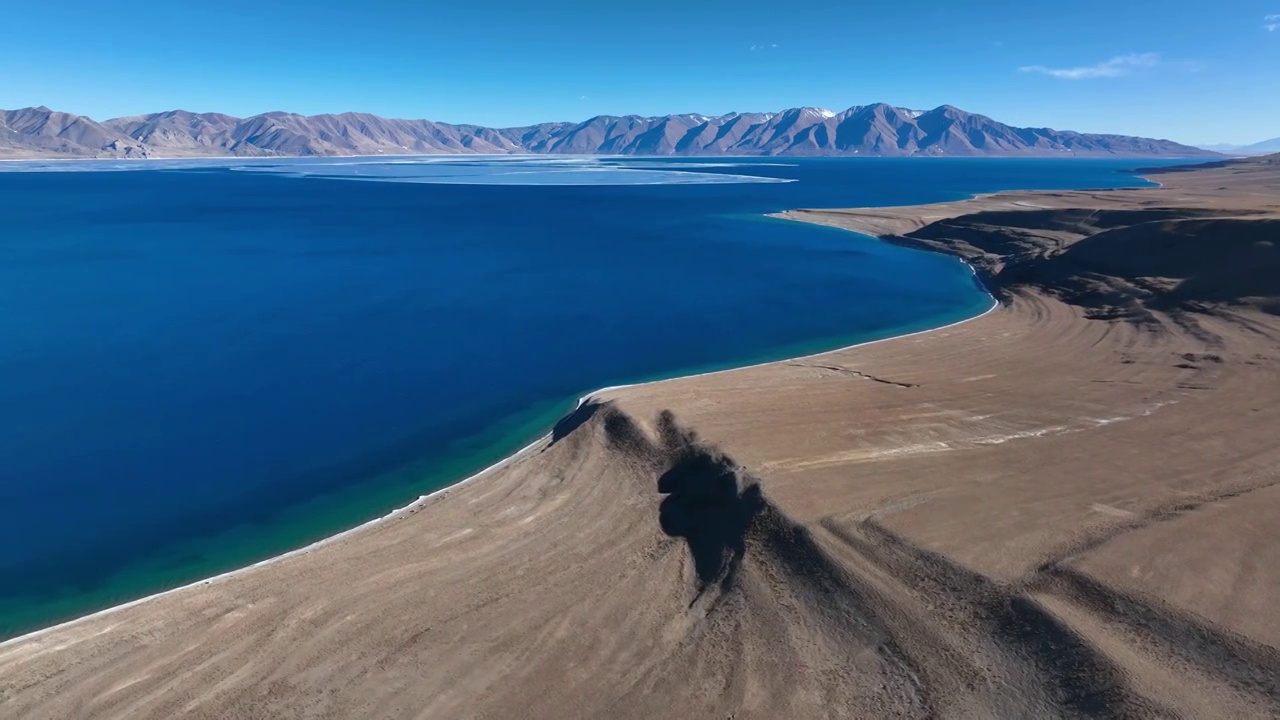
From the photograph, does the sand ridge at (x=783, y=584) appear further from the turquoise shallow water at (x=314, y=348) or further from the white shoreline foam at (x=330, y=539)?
the turquoise shallow water at (x=314, y=348)

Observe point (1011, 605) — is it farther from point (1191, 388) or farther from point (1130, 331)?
point (1130, 331)

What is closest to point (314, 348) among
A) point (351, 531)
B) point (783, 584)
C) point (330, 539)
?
point (351, 531)

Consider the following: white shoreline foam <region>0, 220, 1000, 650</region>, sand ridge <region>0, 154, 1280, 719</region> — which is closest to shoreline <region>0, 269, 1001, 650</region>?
white shoreline foam <region>0, 220, 1000, 650</region>

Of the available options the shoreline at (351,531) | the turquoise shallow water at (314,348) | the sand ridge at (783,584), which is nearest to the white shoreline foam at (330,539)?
the shoreline at (351,531)

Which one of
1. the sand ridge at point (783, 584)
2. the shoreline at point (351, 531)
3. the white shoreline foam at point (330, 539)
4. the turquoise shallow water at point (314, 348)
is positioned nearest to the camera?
the sand ridge at point (783, 584)

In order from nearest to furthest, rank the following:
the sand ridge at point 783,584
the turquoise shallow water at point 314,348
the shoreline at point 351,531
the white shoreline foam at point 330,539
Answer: the sand ridge at point 783,584 → the white shoreline foam at point 330,539 → the shoreline at point 351,531 → the turquoise shallow water at point 314,348

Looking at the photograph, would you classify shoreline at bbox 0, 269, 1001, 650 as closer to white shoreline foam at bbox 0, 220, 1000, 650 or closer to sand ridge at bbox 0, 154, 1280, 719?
white shoreline foam at bbox 0, 220, 1000, 650

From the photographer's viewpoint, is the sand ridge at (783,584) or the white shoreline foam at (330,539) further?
the white shoreline foam at (330,539)
